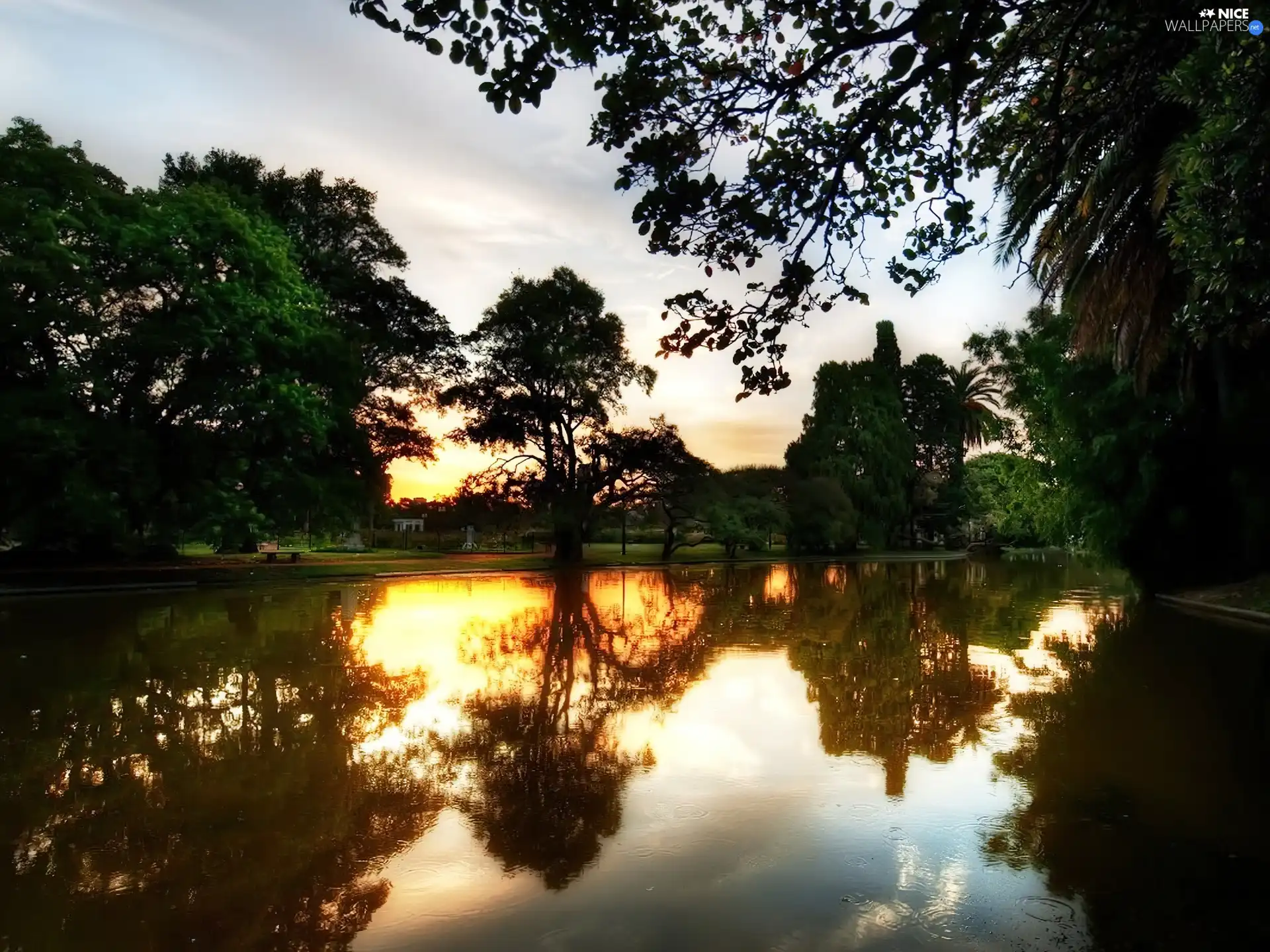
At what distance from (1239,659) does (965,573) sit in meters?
26.0

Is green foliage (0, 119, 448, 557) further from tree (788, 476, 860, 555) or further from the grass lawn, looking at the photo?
tree (788, 476, 860, 555)

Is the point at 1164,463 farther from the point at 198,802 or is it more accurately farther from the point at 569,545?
the point at 569,545

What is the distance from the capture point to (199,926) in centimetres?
364

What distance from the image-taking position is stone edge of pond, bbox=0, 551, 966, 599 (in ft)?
69.2

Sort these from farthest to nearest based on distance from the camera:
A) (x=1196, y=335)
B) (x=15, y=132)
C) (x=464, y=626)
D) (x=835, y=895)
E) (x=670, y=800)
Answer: (x=15, y=132)
(x=464, y=626)
(x=1196, y=335)
(x=670, y=800)
(x=835, y=895)

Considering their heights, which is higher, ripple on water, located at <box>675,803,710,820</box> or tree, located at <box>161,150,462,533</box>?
tree, located at <box>161,150,462,533</box>

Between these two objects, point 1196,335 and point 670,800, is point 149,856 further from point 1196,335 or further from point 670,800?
point 1196,335

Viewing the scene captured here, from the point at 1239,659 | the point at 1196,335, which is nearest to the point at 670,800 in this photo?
the point at 1196,335

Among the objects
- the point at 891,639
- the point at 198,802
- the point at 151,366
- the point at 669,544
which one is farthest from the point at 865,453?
the point at 198,802

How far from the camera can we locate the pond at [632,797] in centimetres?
371

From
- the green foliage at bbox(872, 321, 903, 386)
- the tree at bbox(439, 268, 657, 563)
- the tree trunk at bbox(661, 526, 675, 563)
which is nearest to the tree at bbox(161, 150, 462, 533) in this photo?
the tree at bbox(439, 268, 657, 563)

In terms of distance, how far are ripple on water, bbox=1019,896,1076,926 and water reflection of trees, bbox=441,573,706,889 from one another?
7.30 feet

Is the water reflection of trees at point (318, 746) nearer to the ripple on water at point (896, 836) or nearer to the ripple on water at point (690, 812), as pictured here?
the ripple on water at point (690, 812)

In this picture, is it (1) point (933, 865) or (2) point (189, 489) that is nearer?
(1) point (933, 865)
